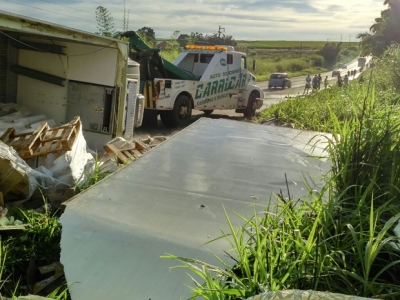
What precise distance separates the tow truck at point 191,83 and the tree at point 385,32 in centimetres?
1801

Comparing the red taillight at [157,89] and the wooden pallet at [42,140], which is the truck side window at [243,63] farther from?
the wooden pallet at [42,140]

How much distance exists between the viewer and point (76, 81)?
1014cm

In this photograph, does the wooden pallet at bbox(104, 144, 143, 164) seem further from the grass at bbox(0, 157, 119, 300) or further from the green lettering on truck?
the green lettering on truck

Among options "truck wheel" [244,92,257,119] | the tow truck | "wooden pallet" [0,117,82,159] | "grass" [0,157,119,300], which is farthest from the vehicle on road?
"grass" [0,157,119,300]

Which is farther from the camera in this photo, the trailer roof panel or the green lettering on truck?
the green lettering on truck

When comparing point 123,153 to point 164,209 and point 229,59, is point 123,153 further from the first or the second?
point 229,59

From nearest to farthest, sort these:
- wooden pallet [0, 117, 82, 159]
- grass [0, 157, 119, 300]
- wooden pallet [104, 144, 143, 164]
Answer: grass [0, 157, 119, 300], wooden pallet [0, 117, 82, 159], wooden pallet [104, 144, 143, 164]

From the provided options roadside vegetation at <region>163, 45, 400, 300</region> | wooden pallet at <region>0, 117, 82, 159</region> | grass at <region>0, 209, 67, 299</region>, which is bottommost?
grass at <region>0, 209, 67, 299</region>

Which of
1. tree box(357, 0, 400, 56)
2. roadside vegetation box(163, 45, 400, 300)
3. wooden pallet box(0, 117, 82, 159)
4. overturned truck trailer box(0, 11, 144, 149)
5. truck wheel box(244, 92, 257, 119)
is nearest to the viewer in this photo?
roadside vegetation box(163, 45, 400, 300)

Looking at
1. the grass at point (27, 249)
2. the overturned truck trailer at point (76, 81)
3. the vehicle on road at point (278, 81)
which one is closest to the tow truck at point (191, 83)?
the overturned truck trailer at point (76, 81)

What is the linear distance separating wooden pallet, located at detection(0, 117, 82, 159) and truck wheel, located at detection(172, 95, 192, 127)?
6268 mm

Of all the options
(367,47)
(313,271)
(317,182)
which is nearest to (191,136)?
(317,182)

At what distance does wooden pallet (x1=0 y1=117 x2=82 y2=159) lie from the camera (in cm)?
688

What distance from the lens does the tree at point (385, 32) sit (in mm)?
32438
